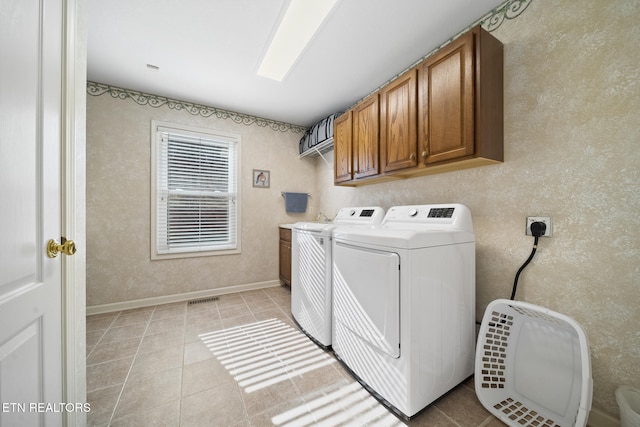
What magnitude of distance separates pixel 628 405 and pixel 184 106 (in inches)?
164

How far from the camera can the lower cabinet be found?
124 inches

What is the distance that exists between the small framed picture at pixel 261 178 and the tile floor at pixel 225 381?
182cm

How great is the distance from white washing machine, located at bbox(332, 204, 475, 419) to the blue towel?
6.43 ft

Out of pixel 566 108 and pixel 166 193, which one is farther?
pixel 166 193

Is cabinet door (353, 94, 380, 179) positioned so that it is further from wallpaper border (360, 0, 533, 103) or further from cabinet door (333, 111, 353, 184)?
wallpaper border (360, 0, 533, 103)

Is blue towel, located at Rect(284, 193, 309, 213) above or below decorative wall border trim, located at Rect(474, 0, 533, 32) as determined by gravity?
below

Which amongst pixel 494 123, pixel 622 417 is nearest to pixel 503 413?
pixel 622 417

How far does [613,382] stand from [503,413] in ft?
1.76

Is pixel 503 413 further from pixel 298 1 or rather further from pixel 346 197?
pixel 298 1

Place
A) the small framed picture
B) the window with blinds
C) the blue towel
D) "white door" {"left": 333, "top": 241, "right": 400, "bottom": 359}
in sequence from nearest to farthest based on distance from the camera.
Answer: "white door" {"left": 333, "top": 241, "right": 400, "bottom": 359} < the window with blinds < the small framed picture < the blue towel

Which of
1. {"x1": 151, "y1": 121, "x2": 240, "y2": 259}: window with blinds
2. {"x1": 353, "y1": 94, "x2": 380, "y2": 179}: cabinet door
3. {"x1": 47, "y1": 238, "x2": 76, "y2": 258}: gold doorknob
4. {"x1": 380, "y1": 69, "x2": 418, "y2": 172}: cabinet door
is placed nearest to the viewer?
{"x1": 47, "y1": 238, "x2": 76, "y2": 258}: gold doorknob

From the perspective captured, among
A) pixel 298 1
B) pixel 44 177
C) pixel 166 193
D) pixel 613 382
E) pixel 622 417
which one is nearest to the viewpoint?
pixel 44 177

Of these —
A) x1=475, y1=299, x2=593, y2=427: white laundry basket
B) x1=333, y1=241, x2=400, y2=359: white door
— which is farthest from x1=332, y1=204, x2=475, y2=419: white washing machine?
x1=475, y1=299, x2=593, y2=427: white laundry basket

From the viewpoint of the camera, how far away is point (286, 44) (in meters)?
1.91
